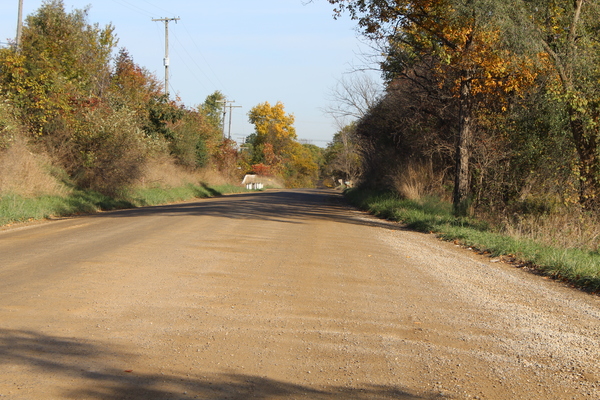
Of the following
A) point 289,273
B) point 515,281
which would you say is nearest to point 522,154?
point 515,281

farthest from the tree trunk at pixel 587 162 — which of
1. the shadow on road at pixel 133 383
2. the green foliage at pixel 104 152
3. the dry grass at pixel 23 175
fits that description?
the green foliage at pixel 104 152

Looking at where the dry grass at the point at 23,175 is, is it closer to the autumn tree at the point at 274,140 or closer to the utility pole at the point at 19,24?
the utility pole at the point at 19,24

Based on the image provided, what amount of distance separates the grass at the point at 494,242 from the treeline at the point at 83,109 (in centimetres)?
1259

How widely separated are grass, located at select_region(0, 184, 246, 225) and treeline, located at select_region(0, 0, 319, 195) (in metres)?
1.13

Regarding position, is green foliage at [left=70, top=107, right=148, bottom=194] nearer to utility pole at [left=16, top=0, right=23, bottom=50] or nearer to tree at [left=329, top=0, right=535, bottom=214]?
utility pole at [left=16, top=0, right=23, bottom=50]

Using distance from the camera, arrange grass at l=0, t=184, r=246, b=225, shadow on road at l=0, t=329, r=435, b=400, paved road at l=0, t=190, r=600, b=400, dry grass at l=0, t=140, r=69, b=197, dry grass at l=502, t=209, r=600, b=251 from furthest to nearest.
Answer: dry grass at l=0, t=140, r=69, b=197 → grass at l=0, t=184, r=246, b=225 → dry grass at l=502, t=209, r=600, b=251 → paved road at l=0, t=190, r=600, b=400 → shadow on road at l=0, t=329, r=435, b=400

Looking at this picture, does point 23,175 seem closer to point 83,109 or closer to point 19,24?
point 83,109

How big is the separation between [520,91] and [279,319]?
45.2 ft

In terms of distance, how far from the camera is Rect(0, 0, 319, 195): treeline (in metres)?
24.2

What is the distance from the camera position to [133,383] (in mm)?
4605

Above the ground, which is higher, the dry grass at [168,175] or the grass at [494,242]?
the dry grass at [168,175]

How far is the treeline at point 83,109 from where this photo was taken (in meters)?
24.2

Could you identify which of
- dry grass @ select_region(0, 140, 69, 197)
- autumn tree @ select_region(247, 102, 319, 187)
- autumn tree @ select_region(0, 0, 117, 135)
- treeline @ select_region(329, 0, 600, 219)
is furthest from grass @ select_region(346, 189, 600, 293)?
autumn tree @ select_region(247, 102, 319, 187)

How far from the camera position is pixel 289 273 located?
912 cm
